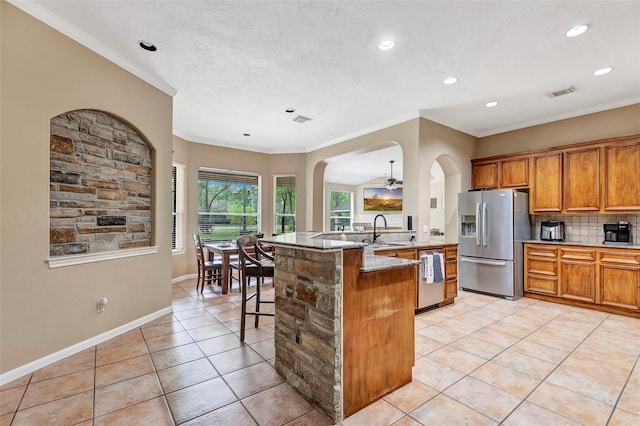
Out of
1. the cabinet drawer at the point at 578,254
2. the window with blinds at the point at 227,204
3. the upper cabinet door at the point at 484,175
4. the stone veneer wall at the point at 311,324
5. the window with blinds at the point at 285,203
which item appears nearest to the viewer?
the stone veneer wall at the point at 311,324

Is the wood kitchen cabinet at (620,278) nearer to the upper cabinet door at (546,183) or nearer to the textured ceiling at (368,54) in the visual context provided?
the upper cabinet door at (546,183)

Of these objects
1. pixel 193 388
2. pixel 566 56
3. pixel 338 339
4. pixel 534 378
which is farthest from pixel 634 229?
pixel 193 388

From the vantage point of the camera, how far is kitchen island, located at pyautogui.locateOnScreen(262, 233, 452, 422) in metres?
→ 1.83

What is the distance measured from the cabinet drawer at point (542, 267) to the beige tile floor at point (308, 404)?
104cm

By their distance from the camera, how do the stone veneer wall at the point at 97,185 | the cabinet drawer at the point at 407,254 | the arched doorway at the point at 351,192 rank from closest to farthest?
1. the stone veneer wall at the point at 97,185
2. the cabinet drawer at the point at 407,254
3. the arched doorway at the point at 351,192

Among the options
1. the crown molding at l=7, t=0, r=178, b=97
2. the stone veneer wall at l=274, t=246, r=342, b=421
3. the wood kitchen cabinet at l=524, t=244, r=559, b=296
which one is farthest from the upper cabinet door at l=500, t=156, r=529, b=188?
the crown molding at l=7, t=0, r=178, b=97

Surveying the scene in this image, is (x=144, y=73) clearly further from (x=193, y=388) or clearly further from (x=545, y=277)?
(x=545, y=277)

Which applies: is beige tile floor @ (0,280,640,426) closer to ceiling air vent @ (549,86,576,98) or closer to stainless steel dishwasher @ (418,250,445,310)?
stainless steel dishwasher @ (418,250,445,310)

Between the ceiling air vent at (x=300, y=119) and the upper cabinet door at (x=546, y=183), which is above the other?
the ceiling air vent at (x=300, y=119)

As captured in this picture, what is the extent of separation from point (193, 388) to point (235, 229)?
15.5ft

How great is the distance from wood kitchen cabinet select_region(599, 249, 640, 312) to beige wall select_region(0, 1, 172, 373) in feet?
19.7

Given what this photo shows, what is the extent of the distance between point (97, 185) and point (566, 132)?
21.1 feet

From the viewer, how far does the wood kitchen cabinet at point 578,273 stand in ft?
13.4

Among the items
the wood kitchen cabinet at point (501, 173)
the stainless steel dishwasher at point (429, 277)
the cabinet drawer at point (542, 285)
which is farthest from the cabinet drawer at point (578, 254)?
the stainless steel dishwasher at point (429, 277)
